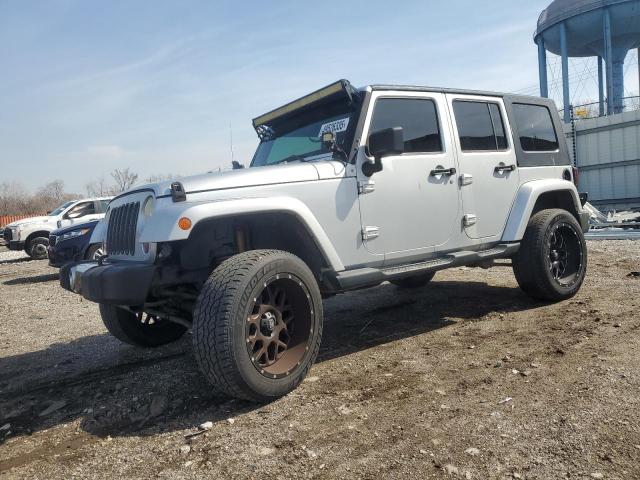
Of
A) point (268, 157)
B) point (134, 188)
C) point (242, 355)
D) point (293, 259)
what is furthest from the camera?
point (268, 157)

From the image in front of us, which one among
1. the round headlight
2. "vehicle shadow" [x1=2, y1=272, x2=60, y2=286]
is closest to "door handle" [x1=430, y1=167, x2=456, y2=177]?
the round headlight

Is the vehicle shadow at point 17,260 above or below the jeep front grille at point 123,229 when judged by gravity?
below

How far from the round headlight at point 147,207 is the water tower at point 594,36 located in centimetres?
2331

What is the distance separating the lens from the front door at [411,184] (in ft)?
12.5

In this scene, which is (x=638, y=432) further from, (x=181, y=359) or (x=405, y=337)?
(x=181, y=359)

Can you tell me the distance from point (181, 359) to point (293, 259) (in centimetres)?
163

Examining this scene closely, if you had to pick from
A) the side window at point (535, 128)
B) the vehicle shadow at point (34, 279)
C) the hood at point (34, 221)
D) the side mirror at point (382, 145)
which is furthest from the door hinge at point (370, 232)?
the hood at point (34, 221)

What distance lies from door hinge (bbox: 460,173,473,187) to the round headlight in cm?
267

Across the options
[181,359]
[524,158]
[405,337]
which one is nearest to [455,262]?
[405,337]

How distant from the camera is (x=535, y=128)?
533 cm

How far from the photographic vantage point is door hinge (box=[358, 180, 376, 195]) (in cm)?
371

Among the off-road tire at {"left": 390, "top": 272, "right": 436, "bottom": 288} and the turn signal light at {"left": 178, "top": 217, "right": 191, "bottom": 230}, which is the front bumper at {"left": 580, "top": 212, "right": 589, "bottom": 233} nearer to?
the off-road tire at {"left": 390, "top": 272, "right": 436, "bottom": 288}

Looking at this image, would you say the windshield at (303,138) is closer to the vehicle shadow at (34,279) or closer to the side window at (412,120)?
the side window at (412,120)

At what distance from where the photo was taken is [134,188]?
11.3 feet
